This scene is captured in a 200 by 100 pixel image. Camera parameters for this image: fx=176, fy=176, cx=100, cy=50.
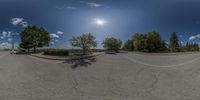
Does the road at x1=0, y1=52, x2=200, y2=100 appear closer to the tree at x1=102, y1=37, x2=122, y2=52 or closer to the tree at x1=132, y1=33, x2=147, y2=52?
the tree at x1=132, y1=33, x2=147, y2=52

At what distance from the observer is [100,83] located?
6004 mm

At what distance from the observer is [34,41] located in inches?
197

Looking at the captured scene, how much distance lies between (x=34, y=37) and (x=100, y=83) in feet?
8.53

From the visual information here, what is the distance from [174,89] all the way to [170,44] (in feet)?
4.99

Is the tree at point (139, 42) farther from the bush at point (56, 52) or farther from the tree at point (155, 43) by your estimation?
the bush at point (56, 52)

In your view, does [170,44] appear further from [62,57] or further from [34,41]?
[34,41]

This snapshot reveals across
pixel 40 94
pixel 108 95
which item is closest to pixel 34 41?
pixel 40 94

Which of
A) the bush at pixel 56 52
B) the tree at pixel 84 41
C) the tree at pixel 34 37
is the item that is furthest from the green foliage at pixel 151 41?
the tree at pixel 34 37

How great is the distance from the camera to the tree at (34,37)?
4696 mm

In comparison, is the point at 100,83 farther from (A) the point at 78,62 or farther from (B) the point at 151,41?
(B) the point at 151,41

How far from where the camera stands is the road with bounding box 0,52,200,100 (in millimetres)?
4883

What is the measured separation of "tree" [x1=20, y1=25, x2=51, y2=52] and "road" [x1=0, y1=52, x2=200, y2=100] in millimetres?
798

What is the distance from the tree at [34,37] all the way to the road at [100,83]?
80cm

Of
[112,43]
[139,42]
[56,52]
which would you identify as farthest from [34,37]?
[139,42]
